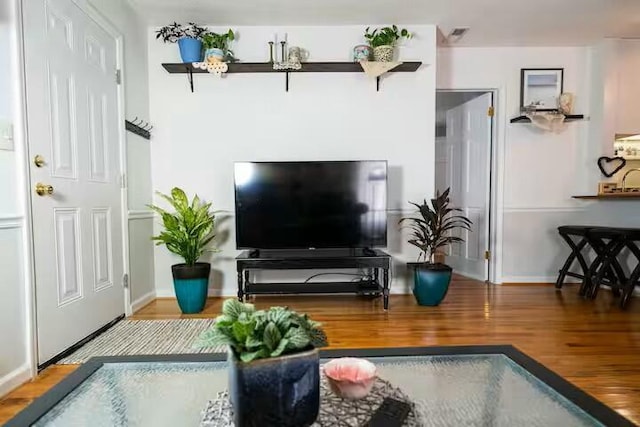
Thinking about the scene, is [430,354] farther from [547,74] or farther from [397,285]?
[547,74]

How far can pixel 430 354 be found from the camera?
3.73ft

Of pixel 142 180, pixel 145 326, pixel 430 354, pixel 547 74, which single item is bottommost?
pixel 145 326

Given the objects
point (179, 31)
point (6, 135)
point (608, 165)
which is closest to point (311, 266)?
point (6, 135)

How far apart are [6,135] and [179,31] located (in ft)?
6.30

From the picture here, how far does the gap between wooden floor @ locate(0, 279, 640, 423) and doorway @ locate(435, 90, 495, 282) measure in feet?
1.86

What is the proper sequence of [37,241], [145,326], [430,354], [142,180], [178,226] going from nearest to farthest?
[430,354], [37,241], [145,326], [178,226], [142,180]

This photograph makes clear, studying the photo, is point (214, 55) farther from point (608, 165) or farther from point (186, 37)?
point (608, 165)

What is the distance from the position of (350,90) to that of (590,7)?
1.97 m

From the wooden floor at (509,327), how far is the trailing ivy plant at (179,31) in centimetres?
223

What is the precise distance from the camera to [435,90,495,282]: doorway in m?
4.01

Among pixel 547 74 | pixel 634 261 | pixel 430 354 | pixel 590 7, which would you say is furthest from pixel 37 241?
pixel 634 261

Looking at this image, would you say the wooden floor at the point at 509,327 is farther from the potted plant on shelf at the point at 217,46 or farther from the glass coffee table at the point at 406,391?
the potted plant on shelf at the point at 217,46

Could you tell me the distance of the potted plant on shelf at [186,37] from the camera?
3.14 meters

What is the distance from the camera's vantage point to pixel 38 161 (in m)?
1.92
